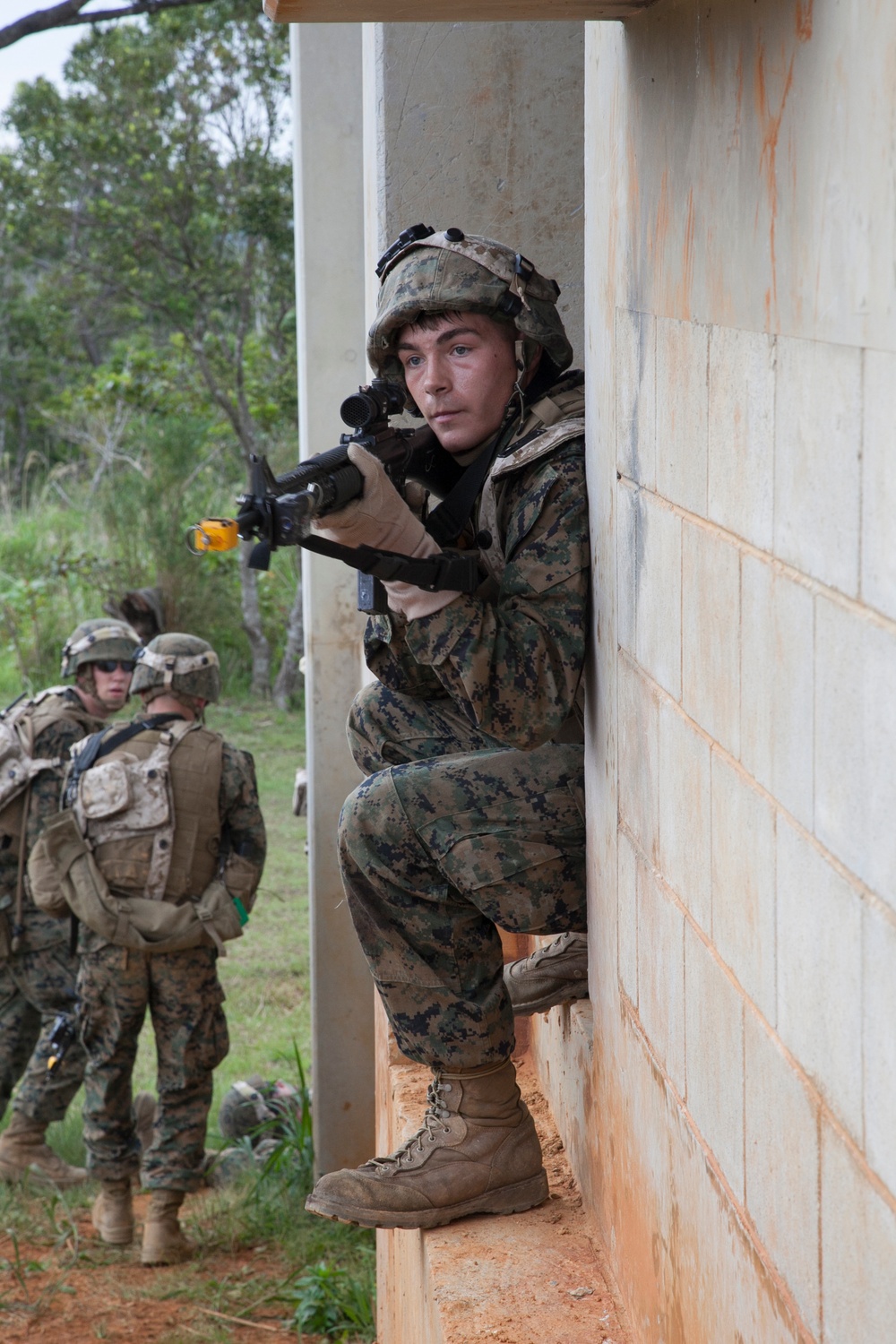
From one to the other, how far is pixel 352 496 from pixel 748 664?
922 millimetres

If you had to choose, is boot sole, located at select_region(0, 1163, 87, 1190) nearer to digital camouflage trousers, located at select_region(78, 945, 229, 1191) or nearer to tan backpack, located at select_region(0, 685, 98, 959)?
digital camouflage trousers, located at select_region(78, 945, 229, 1191)

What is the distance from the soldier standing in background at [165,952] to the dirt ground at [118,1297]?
129 millimetres

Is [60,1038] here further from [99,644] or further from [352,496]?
[352,496]

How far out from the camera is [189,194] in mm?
13062

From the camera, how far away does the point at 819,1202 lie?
147 centimetres

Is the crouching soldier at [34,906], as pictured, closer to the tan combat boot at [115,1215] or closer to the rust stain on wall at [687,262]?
the tan combat boot at [115,1215]

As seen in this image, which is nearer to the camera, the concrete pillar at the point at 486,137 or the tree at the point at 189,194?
the concrete pillar at the point at 486,137

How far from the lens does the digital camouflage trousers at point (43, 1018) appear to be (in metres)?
6.50

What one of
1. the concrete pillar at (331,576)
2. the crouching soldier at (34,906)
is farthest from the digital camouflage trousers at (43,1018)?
the concrete pillar at (331,576)

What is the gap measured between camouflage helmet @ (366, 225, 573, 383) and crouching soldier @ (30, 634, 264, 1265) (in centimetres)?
332

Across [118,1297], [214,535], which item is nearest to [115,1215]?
[118,1297]

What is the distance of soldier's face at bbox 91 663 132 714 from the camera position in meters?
6.39

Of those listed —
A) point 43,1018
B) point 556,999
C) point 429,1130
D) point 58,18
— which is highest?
point 58,18

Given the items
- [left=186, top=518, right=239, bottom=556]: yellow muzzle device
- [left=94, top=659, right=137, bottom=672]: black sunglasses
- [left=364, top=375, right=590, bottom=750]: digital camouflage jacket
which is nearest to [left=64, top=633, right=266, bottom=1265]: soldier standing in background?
[left=94, top=659, right=137, bottom=672]: black sunglasses
